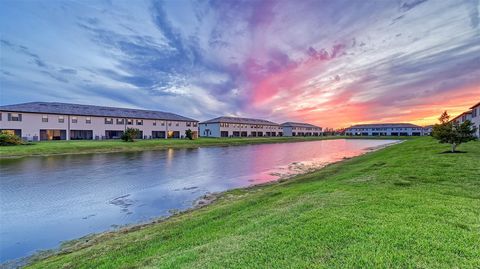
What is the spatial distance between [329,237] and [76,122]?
188ft

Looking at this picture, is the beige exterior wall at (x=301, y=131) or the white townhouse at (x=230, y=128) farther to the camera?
the beige exterior wall at (x=301, y=131)

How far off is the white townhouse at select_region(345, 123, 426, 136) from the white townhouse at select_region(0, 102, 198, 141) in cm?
12017

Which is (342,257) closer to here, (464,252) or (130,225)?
(464,252)

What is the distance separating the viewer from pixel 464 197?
283 inches

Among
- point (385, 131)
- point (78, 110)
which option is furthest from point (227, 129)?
point (385, 131)

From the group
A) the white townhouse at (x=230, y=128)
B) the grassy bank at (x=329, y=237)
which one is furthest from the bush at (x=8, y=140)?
the white townhouse at (x=230, y=128)

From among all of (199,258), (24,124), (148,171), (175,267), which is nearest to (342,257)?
(199,258)

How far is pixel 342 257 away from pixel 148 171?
20453 mm

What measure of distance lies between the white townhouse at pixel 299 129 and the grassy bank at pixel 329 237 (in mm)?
112134

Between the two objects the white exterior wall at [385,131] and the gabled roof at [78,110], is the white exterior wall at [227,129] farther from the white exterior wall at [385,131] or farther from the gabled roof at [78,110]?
the white exterior wall at [385,131]

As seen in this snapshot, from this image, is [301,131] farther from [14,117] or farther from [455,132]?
[14,117]

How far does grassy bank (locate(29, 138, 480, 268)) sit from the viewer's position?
3961 mm

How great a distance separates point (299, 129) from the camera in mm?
126625

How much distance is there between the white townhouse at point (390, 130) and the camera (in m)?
127
